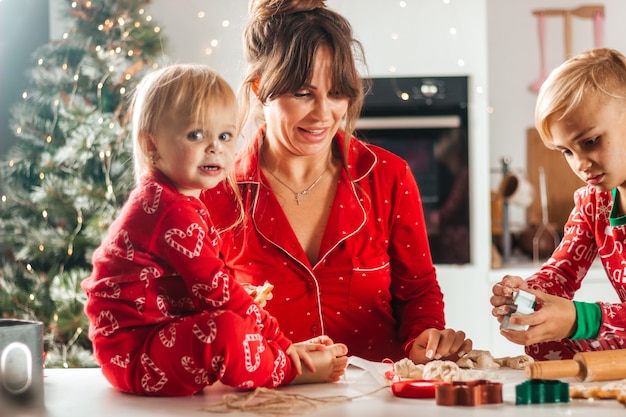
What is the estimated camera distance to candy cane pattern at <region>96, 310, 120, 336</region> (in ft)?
3.78

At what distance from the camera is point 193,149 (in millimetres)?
1184

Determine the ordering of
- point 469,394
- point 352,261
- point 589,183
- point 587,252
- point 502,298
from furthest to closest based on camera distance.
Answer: point 352,261 < point 587,252 < point 589,183 < point 502,298 < point 469,394

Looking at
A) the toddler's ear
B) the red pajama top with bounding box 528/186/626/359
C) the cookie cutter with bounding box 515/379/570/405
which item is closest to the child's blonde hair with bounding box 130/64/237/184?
the toddler's ear

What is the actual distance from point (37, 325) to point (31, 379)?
0.07 metres

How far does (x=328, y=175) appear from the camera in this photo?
1728mm

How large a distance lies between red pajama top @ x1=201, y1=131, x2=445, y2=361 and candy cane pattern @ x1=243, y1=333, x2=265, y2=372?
0.48 m

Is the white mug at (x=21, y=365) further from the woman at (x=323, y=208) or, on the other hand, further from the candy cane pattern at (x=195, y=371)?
the woman at (x=323, y=208)

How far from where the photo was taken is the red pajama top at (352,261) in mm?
1616

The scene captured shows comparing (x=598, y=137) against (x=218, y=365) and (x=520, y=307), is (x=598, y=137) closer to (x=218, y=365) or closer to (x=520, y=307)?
(x=520, y=307)

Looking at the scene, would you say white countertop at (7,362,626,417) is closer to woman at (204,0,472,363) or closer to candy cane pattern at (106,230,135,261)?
candy cane pattern at (106,230,135,261)

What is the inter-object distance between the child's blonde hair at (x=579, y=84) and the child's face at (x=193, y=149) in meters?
0.52

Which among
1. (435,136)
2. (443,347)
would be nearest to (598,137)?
(443,347)

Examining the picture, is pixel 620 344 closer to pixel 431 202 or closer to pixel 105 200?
pixel 431 202

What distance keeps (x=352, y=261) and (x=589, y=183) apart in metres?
0.47
